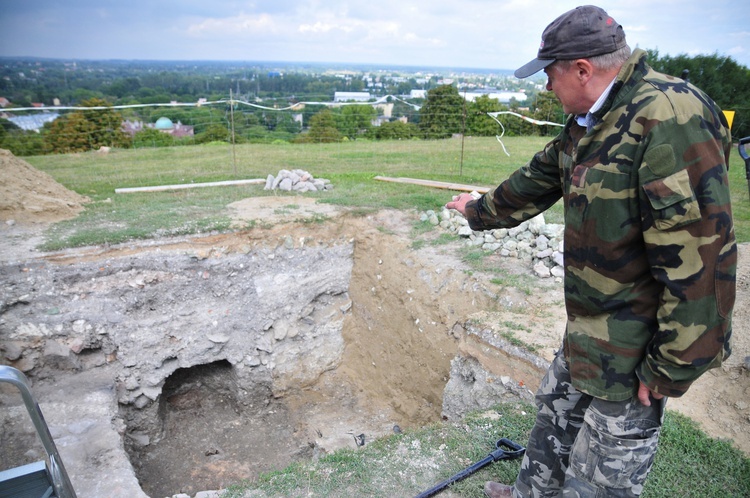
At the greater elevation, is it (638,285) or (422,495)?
(638,285)

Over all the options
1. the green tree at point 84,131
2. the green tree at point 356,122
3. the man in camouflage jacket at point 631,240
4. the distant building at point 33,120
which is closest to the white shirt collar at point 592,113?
the man in camouflage jacket at point 631,240

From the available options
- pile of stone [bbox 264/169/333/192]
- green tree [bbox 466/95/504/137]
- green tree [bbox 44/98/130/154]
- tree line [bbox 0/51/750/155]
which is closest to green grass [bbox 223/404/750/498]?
pile of stone [bbox 264/169/333/192]

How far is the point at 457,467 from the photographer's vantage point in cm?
364

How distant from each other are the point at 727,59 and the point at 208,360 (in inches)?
702

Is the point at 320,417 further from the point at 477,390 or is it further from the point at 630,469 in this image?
the point at 630,469

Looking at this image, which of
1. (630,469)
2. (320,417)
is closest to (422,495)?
(630,469)

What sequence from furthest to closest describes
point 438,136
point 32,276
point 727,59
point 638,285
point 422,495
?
point 438,136 < point 727,59 < point 32,276 < point 422,495 < point 638,285

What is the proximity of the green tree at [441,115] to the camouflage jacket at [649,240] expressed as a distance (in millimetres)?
15315

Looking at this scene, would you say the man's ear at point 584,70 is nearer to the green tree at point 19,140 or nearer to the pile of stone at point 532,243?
the pile of stone at point 532,243

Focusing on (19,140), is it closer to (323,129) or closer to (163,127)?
(163,127)

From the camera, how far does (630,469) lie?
218 cm

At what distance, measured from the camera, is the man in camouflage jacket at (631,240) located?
1829 millimetres

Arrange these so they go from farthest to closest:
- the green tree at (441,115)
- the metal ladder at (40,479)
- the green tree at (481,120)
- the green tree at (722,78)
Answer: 1. the green tree at (481,120)
2. the green tree at (441,115)
3. the green tree at (722,78)
4. the metal ladder at (40,479)

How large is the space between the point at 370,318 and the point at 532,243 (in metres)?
2.78
